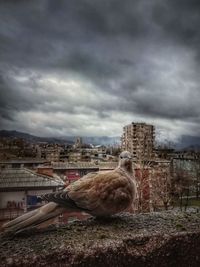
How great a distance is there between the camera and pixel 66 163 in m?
8.79

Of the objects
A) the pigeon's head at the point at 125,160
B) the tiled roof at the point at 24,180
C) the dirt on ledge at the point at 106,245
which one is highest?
the pigeon's head at the point at 125,160

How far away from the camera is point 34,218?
4.40ft

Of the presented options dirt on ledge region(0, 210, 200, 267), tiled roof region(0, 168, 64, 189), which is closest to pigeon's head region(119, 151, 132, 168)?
dirt on ledge region(0, 210, 200, 267)

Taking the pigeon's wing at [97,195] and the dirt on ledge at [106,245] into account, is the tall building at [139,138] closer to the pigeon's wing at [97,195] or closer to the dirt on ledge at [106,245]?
the pigeon's wing at [97,195]

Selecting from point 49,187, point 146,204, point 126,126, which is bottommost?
point 146,204

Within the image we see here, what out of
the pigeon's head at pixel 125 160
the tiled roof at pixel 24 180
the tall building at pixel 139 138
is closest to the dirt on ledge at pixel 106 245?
the pigeon's head at pixel 125 160

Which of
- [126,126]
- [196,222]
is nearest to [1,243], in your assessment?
[196,222]

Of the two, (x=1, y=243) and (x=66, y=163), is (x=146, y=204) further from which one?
(x=1, y=243)

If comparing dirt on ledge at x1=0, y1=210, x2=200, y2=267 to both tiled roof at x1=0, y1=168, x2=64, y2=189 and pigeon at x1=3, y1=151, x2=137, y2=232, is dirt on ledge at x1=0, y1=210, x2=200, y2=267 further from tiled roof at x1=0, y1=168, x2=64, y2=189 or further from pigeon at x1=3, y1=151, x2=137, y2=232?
tiled roof at x1=0, y1=168, x2=64, y2=189

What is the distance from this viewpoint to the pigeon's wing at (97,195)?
151cm

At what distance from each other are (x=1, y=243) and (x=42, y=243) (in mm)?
193

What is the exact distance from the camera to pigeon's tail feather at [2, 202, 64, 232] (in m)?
1.31

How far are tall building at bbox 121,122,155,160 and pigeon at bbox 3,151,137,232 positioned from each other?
3.72 metres

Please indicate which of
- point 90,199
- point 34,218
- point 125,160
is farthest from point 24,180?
point 34,218
